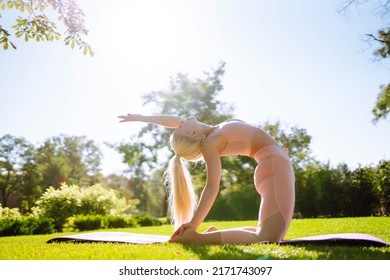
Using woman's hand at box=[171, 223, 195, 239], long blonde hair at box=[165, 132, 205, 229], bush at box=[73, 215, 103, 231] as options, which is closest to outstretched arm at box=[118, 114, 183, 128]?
long blonde hair at box=[165, 132, 205, 229]

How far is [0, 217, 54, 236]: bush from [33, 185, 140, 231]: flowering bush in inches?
73.5

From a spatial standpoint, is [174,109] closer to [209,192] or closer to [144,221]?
[144,221]

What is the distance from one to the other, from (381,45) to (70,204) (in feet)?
41.3

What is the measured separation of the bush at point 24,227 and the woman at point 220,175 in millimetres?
5550

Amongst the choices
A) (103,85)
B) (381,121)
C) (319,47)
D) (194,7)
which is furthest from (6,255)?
(381,121)

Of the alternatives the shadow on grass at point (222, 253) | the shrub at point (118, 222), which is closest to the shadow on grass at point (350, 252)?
the shadow on grass at point (222, 253)

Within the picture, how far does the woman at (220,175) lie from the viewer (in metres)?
3.31

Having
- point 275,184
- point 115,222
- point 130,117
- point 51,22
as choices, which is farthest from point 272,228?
point 115,222

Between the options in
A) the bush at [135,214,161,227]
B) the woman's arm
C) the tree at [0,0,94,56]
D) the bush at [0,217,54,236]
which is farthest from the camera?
the bush at [135,214,161,227]

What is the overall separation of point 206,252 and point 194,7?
18.2ft

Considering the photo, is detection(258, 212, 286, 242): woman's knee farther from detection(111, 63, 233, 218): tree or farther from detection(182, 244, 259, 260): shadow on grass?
detection(111, 63, 233, 218): tree

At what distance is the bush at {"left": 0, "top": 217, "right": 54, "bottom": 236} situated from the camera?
7.95m

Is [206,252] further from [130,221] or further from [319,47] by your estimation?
[130,221]
